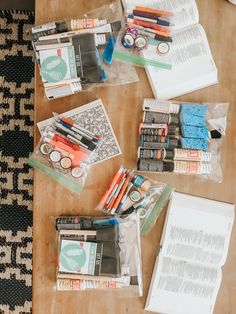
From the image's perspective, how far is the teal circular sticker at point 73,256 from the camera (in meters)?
1.14

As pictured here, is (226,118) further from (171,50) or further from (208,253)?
(208,253)

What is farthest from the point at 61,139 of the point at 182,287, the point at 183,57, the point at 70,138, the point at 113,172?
the point at 182,287

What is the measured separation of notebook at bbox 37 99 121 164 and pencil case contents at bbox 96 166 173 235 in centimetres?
5

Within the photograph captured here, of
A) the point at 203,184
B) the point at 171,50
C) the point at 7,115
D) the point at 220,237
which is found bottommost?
the point at 220,237

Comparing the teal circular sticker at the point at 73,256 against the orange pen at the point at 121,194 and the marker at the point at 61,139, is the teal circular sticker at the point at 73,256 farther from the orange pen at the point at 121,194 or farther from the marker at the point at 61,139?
the marker at the point at 61,139

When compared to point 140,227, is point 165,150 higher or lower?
higher

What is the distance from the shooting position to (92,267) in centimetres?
114

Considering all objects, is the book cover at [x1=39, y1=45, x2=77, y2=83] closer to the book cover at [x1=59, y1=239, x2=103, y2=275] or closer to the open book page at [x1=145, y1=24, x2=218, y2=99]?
the open book page at [x1=145, y1=24, x2=218, y2=99]

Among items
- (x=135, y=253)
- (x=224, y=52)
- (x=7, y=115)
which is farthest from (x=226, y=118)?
(x=7, y=115)

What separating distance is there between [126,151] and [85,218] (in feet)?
0.64

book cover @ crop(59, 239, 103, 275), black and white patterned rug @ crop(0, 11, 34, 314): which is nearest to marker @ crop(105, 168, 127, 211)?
book cover @ crop(59, 239, 103, 275)

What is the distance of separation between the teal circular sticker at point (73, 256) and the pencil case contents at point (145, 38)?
1.56ft

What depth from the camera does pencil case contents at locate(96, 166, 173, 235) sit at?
46.1 inches

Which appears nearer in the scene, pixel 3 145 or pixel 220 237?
pixel 220 237
